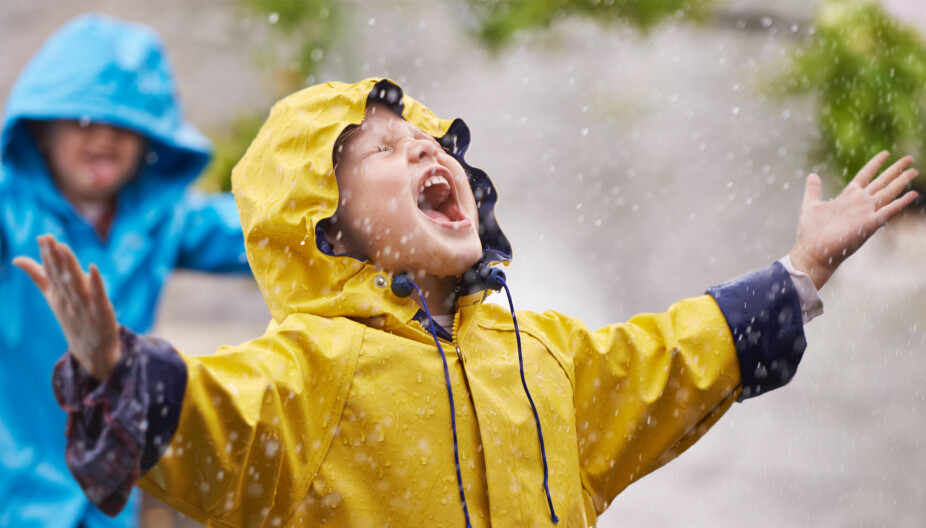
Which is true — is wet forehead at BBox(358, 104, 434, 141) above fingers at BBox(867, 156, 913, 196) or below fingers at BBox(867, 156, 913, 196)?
above

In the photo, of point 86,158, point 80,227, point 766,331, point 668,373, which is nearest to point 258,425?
point 668,373

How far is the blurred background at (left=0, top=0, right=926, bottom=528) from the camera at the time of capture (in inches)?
222

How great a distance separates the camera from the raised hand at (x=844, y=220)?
78.4 inches

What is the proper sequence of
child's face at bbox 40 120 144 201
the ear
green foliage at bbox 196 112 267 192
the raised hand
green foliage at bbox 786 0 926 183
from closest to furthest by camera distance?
the ear < the raised hand < child's face at bbox 40 120 144 201 < green foliage at bbox 786 0 926 183 < green foliage at bbox 196 112 267 192

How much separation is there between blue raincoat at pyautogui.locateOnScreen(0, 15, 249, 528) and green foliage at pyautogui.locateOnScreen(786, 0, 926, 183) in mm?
3713

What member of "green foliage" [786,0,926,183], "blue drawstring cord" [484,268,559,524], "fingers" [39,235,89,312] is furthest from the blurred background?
"fingers" [39,235,89,312]

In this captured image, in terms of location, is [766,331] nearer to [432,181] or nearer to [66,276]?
[432,181]

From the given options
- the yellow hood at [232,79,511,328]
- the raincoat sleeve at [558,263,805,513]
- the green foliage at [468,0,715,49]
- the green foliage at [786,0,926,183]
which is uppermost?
the green foliage at [468,0,715,49]

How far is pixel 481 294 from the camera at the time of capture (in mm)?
1871

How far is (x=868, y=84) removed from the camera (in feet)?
18.7

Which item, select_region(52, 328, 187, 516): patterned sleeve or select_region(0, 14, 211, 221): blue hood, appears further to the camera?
select_region(0, 14, 211, 221): blue hood

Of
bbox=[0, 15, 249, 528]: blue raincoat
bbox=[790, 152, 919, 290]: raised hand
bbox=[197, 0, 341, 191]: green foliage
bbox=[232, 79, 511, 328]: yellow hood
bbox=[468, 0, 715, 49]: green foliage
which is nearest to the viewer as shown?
bbox=[232, 79, 511, 328]: yellow hood

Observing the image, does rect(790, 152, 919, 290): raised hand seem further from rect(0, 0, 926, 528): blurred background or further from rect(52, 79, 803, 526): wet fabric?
rect(0, 0, 926, 528): blurred background

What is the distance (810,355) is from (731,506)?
150 centimetres
